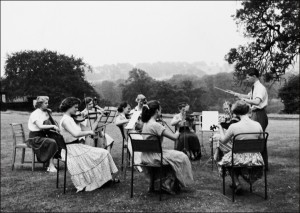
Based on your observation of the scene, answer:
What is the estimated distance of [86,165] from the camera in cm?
654

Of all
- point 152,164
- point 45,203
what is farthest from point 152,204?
point 45,203

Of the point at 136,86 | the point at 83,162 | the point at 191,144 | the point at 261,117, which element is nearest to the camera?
the point at 83,162

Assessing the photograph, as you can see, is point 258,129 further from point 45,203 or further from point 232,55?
point 232,55

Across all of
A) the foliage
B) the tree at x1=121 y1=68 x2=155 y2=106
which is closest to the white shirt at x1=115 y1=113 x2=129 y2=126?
the tree at x1=121 y1=68 x2=155 y2=106

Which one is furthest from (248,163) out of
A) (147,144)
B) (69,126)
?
(69,126)

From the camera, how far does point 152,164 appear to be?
5.93 meters

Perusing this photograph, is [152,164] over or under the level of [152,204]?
over

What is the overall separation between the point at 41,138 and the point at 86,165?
8.10ft

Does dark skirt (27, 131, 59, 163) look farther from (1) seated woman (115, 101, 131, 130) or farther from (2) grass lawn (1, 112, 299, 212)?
(1) seated woman (115, 101, 131, 130)

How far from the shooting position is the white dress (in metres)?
6.52

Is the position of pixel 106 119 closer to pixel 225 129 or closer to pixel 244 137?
pixel 225 129

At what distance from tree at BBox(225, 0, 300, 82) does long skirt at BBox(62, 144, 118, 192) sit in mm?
7308

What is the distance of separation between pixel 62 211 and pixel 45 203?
0.59m

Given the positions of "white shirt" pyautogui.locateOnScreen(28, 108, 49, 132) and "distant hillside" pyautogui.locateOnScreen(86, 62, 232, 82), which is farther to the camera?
"distant hillside" pyautogui.locateOnScreen(86, 62, 232, 82)
